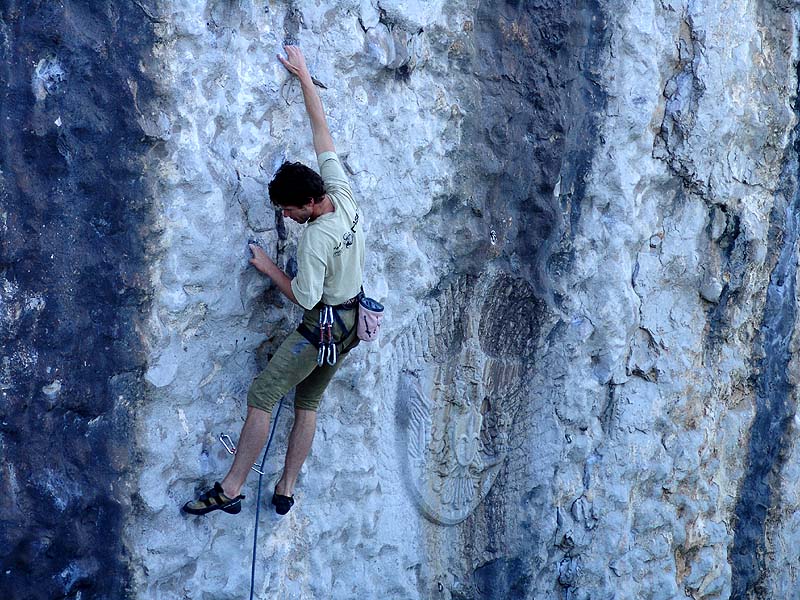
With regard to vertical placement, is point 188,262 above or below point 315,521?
above

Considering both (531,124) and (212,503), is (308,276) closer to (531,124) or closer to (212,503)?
(212,503)

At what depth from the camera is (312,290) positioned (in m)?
3.37

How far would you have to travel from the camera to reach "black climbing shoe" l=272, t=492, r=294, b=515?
378 cm

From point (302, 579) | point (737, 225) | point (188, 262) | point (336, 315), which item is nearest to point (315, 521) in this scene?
point (302, 579)

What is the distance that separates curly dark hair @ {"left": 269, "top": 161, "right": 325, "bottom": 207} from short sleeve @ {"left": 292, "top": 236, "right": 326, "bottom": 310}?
14 centimetres

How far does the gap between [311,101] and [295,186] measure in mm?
460

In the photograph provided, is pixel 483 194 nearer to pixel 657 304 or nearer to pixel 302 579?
pixel 657 304

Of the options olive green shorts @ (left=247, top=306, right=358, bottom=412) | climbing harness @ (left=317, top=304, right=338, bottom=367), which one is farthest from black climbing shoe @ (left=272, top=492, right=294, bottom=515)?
climbing harness @ (left=317, top=304, right=338, bottom=367)

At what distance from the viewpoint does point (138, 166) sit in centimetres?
332

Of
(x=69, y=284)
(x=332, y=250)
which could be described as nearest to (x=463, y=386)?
(x=332, y=250)

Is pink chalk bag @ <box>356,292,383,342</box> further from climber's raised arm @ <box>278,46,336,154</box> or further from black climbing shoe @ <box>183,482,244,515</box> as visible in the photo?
black climbing shoe @ <box>183,482,244,515</box>

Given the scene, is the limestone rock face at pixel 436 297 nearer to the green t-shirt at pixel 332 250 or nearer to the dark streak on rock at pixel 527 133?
the dark streak on rock at pixel 527 133

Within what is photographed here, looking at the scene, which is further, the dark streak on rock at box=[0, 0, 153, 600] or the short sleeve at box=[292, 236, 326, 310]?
the short sleeve at box=[292, 236, 326, 310]

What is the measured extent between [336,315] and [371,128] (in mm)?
859
